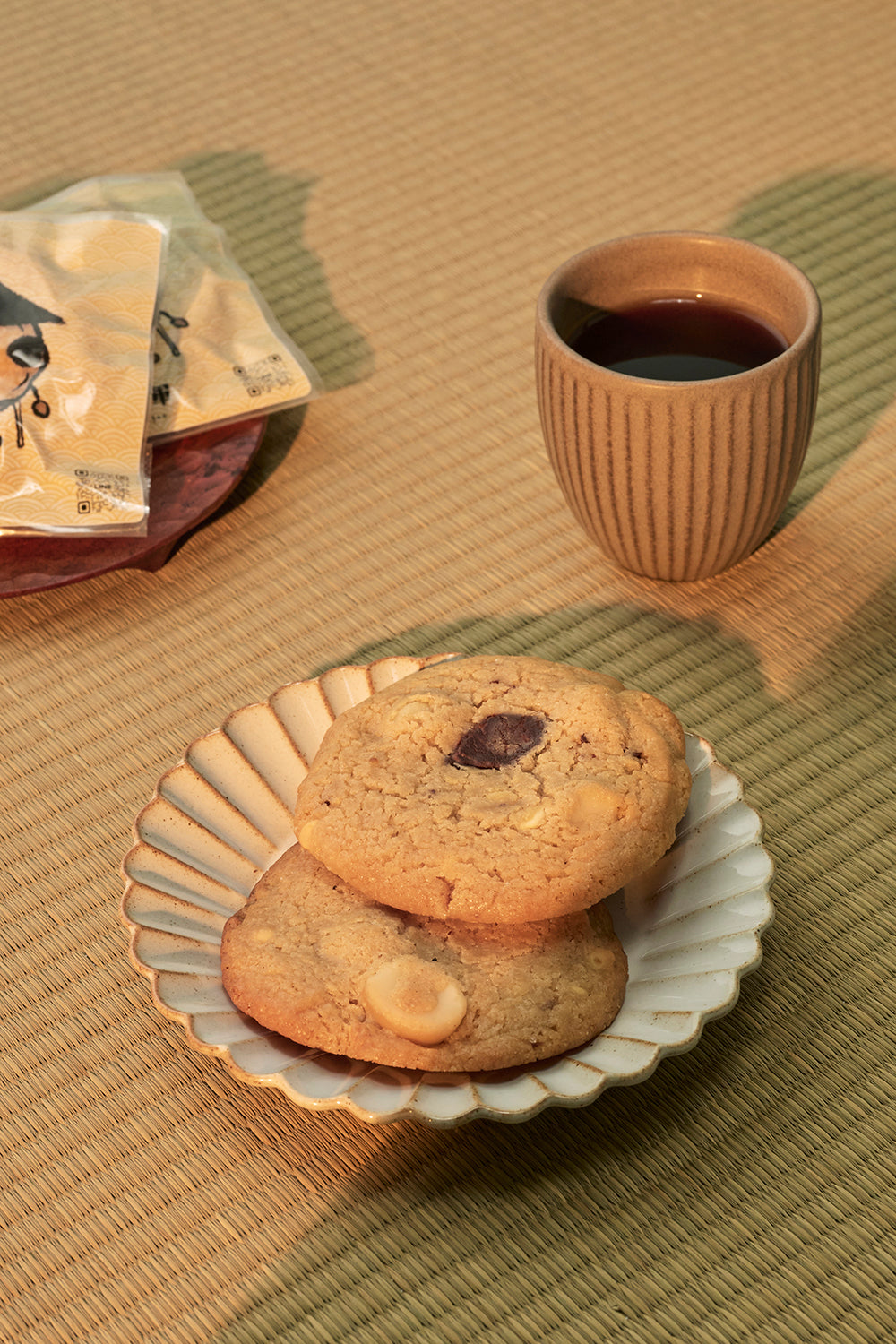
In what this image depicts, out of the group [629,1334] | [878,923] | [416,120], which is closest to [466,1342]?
[629,1334]

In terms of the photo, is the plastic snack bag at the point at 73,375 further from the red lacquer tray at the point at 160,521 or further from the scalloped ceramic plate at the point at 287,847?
the scalloped ceramic plate at the point at 287,847

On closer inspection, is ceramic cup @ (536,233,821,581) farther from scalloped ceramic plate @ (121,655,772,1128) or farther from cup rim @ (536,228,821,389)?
scalloped ceramic plate @ (121,655,772,1128)

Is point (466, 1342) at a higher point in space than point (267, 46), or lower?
lower

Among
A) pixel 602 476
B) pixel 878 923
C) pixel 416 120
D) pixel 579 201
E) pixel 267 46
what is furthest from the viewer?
pixel 267 46

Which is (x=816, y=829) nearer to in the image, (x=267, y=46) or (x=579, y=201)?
(x=579, y=201)

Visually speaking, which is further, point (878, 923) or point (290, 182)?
point (290, 182)

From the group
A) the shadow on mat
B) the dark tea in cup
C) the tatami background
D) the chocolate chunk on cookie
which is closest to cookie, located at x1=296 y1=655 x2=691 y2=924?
the chocolate chunk on cookie

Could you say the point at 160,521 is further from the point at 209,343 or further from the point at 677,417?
the point at 677,417
